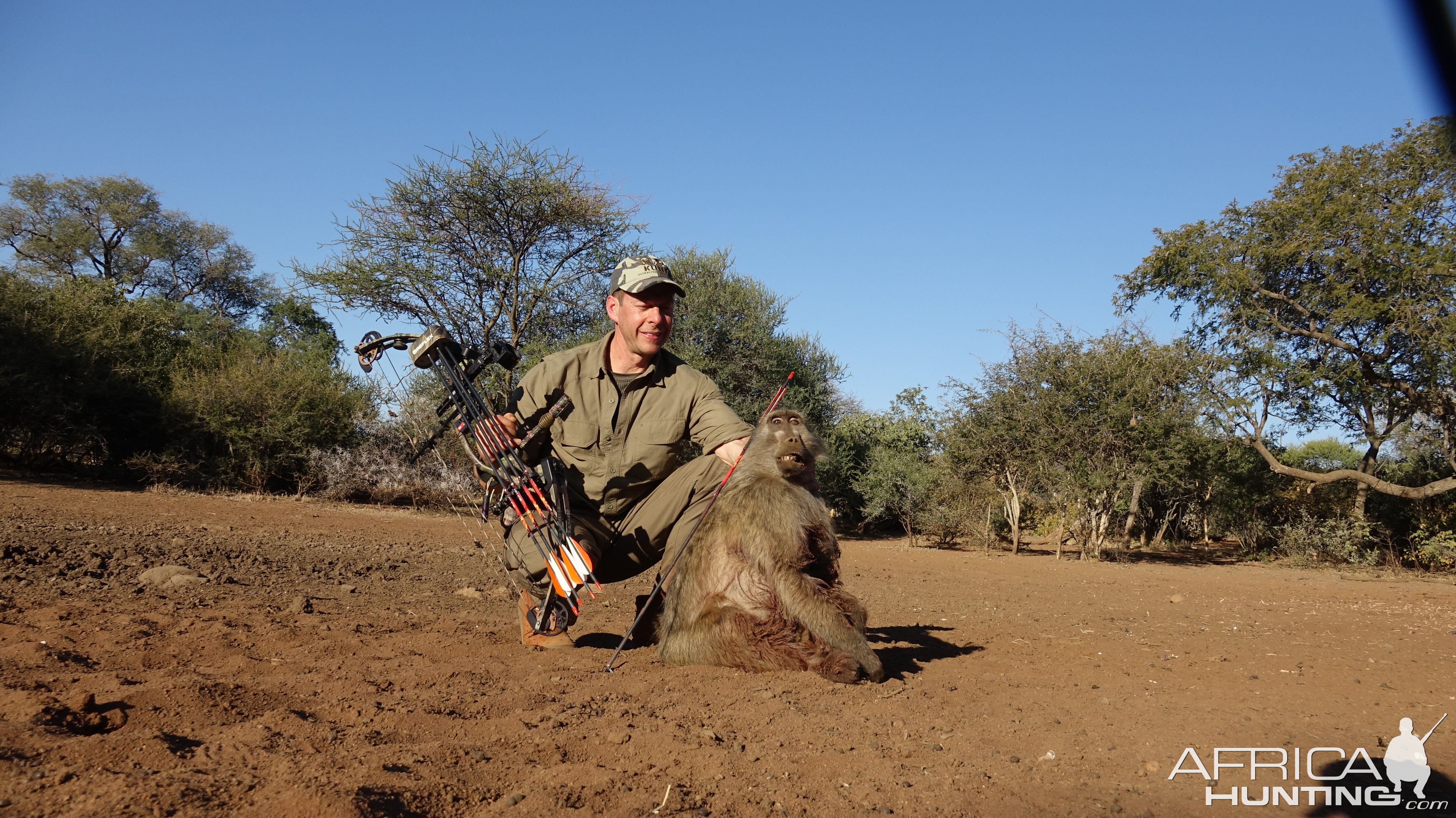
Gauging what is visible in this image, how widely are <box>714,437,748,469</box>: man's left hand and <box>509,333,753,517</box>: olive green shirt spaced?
0.16 m

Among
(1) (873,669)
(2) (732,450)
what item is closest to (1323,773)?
(1) (873,669)

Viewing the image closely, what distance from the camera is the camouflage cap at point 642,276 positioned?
4.98 meters

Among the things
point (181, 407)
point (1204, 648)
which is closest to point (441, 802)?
point (1204, 648)

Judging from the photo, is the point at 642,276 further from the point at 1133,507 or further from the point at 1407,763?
the point at 1133,507

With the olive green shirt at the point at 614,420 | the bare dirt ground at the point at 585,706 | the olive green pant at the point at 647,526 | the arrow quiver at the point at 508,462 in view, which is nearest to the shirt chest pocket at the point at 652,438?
the olive green shirt at the point at 614,420

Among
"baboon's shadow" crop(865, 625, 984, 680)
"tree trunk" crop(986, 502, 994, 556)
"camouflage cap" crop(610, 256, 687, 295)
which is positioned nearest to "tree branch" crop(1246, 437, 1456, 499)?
"tree trunk" crop(986, 502, 994, 556)

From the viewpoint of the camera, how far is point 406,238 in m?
18.3

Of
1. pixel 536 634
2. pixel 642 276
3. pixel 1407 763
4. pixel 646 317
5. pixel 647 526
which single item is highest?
pixel 642 276

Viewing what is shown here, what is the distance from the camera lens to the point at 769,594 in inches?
167

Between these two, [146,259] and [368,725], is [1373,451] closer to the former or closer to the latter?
[368,725]

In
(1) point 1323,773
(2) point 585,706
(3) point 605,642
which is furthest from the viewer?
(3) point 605,642

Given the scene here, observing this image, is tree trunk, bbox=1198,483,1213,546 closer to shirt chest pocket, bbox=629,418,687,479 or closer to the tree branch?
the tree branch

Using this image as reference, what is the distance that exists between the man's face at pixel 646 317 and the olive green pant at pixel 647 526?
77cm

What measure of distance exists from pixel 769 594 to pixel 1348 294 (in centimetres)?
1580
